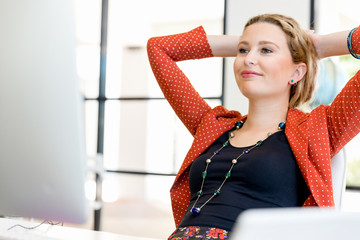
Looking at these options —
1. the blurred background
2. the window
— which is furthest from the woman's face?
the window

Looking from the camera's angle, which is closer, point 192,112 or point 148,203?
point 192,112

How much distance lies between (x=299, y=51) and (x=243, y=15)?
4.68 ft

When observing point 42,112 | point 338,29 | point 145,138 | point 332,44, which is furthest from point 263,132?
point 145,138

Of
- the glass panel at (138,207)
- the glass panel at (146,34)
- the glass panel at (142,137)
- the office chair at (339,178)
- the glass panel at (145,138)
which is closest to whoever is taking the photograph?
the office chair at (339,178)

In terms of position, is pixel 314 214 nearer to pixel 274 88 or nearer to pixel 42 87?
pixel 42 87

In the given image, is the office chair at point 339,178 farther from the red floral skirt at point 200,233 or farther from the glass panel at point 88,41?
the glass panel at point 88,41

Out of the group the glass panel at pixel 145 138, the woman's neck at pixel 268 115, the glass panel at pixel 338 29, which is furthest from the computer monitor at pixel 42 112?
the glass panel at pixel 145 138

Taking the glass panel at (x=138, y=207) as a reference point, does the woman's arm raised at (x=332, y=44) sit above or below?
above

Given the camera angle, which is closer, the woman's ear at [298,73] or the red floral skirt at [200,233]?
the red floral skirt at [200,233]

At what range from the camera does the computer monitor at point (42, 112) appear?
0.68m

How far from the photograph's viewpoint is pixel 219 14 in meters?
8.24

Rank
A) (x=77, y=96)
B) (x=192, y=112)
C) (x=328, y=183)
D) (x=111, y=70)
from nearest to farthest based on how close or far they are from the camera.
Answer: (x=77, y=96) < (x=328, y=183) < (x=192, y=112) < (x=111, y=70)

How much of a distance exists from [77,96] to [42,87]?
0.06 m

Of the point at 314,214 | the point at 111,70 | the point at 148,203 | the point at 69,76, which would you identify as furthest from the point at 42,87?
the point at 111,70
